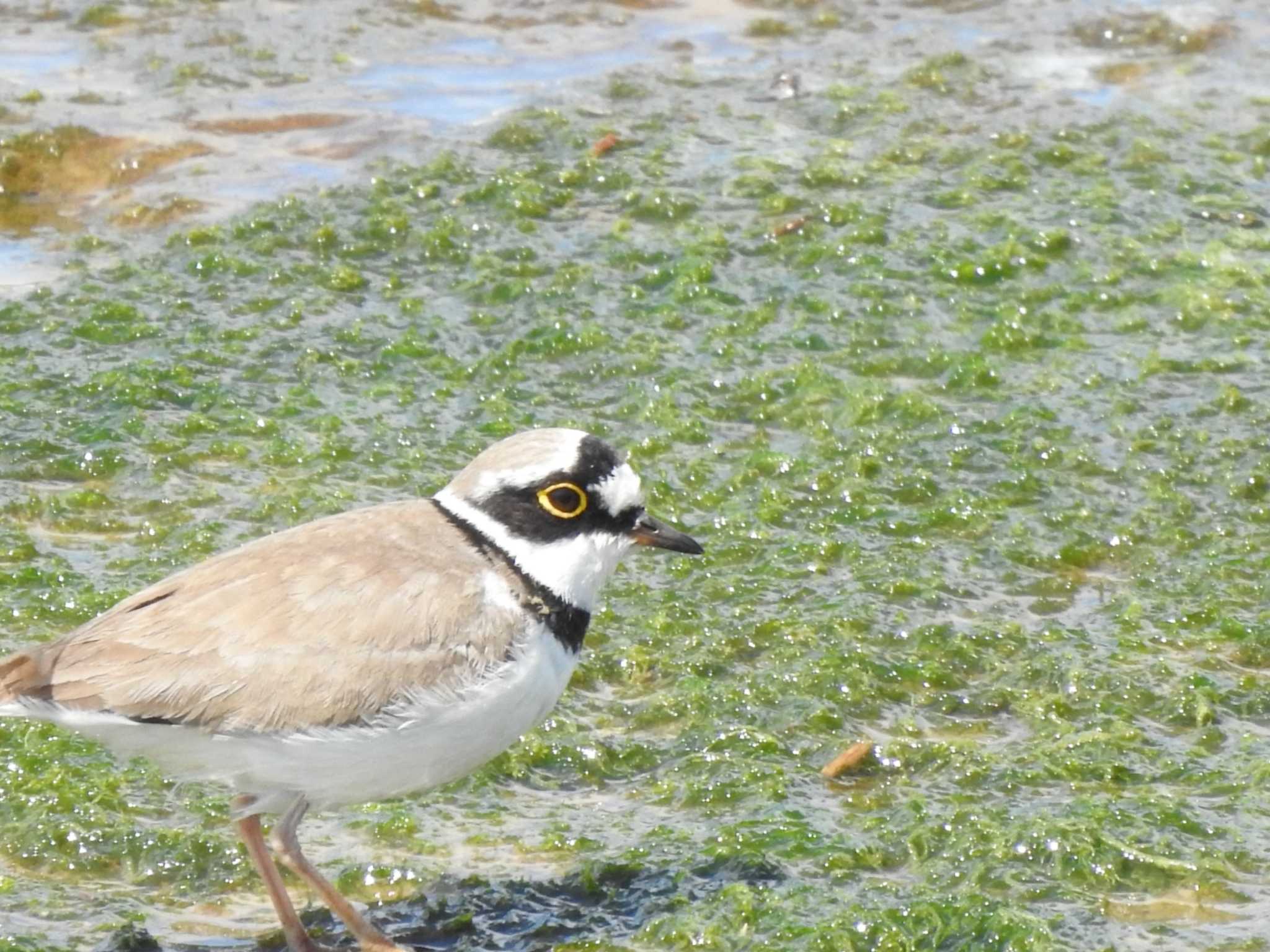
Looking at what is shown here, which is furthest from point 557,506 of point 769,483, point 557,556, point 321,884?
point 769,483

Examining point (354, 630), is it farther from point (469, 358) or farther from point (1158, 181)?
point (1158, 181)

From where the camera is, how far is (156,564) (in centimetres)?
686

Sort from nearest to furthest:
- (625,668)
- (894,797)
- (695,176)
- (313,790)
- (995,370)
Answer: (313,790), (894,797), (625,668), (995,370), (695,176)

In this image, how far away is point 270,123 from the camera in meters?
10.1

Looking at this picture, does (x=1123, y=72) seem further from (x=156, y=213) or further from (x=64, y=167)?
(x=64, y=167)

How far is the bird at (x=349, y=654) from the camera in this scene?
15.7ft

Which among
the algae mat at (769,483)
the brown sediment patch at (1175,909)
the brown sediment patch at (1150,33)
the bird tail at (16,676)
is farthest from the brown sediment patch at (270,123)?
the brown sediment patch at (1175,909)

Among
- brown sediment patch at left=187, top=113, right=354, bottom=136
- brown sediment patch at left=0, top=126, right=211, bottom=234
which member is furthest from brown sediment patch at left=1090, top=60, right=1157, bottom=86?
brown sediment patch at left=0, top=126, right=211, bottom=234

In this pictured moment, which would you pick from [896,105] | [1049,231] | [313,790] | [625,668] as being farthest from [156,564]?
[896,105]

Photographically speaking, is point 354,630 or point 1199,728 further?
point 1199,728

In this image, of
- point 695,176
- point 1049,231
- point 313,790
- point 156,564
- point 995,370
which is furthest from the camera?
point 695,176

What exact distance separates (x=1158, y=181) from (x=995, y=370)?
6.67 ft

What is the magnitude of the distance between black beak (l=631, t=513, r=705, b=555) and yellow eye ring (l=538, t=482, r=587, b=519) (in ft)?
0.73

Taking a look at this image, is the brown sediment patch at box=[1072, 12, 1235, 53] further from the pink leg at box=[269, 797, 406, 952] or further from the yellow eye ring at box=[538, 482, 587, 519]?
the pink leg at box=[269, 797, 406, 952]
